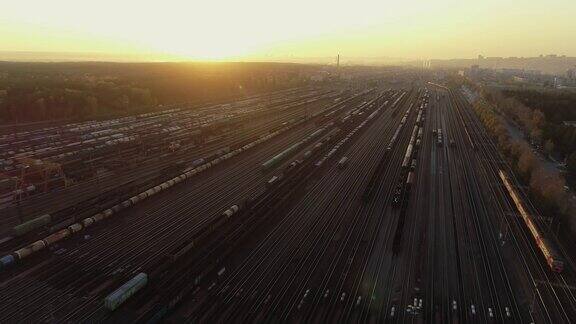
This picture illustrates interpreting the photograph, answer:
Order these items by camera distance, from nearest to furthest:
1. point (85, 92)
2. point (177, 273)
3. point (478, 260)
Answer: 1. point (177, 273)
2. point (478, 260)
3. point (85, 92)

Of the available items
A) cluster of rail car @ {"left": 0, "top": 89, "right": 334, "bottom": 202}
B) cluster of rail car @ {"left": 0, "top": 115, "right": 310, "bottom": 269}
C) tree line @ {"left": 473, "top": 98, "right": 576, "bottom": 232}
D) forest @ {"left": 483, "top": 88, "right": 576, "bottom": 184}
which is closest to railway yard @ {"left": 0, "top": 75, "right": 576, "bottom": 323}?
cluster of rail car @ {"left": 0, "top": 115, "right": 310, "bottom": 269}

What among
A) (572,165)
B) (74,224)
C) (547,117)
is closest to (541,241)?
(572,165)

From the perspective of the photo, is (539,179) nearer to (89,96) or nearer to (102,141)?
(102,141)

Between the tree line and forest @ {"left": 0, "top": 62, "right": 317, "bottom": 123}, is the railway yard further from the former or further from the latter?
forest @ {"left": 0, "top": 62, "right": 317, "bottom": 123}

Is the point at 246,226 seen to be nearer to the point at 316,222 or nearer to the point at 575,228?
the point at 316,222

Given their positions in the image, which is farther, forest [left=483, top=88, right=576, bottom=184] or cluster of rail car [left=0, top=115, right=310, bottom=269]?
forest [left=483, top=88, right=576, bottom=184]

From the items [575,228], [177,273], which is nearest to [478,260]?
[575,228]
